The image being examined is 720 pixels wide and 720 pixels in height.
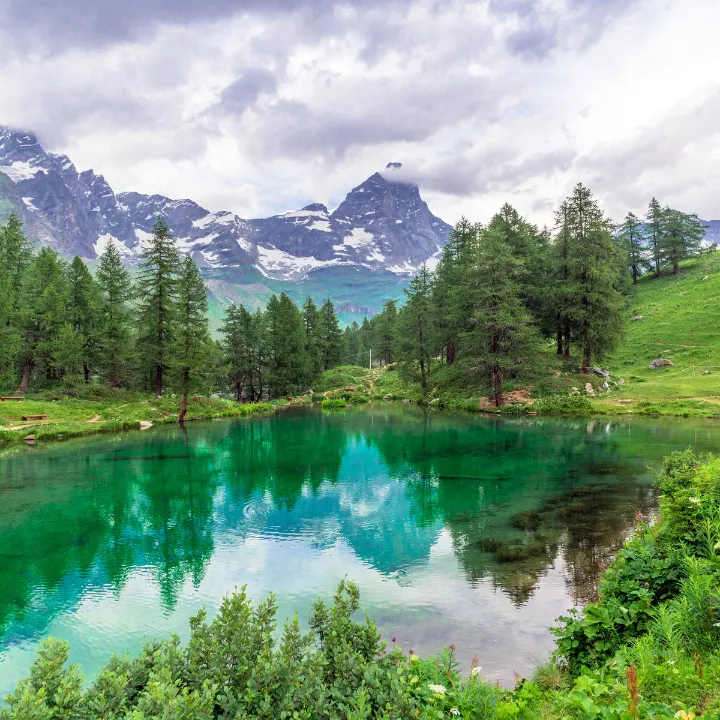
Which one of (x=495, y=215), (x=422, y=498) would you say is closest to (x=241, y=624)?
(x=422, y=498)

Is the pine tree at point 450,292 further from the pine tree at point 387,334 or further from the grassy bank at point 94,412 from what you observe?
the pine tree at point 387,334

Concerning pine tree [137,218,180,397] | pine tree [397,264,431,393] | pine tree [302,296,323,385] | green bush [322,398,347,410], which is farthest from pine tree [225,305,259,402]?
pine tree [397,264,431,393]

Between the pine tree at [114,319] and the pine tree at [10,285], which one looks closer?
the pine tree at [10,285]

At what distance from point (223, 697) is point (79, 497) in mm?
18412

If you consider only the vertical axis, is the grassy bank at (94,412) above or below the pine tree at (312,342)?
below

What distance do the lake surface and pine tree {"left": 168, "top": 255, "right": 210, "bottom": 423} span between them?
18067 mm

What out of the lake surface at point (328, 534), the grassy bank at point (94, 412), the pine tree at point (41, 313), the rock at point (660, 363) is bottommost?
the lake surface at point (328, 534)

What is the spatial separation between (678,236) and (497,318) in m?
56.9

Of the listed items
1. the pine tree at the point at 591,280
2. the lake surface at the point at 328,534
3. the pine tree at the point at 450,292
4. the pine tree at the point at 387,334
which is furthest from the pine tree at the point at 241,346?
the pine tree at the point at 591,280

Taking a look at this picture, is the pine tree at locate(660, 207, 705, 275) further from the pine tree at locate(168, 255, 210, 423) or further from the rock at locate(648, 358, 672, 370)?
Answer: the pine tree at locate(168, 255, 210, 423)

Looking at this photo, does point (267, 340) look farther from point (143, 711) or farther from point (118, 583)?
point (143, 711)

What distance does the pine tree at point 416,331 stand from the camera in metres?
61.3

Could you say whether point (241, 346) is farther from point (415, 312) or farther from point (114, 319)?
point (415, 312)

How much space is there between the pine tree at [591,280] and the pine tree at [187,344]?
38.8 meters
